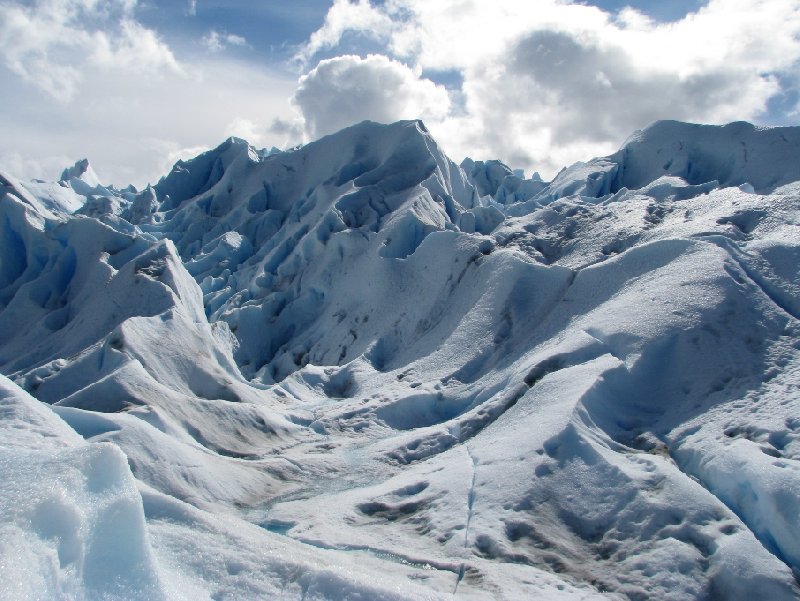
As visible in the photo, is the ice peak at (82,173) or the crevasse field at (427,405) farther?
the ice peak at (82,173)

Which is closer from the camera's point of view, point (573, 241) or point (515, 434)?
point (515, 434)

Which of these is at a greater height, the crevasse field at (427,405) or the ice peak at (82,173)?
the ice peak at (82,173)

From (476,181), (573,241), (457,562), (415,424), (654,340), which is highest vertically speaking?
(476,181)

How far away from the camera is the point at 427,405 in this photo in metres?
19.9

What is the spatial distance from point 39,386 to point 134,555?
1553 centimetres

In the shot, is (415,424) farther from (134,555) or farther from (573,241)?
(134,555)

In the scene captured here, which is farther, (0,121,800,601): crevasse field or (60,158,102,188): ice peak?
(60,158,102,188): ice peak

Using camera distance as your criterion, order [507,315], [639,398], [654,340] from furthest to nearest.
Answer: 1. [507,315]
2. [654,340]
3. [639,398]

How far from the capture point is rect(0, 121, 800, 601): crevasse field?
779 cm

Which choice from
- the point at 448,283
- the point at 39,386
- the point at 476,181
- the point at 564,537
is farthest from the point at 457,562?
the point at 476,181

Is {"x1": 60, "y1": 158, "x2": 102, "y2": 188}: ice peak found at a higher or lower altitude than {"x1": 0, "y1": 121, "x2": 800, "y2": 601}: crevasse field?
higher

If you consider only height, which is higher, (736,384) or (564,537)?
(736,384)

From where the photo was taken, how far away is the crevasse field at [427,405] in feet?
25.6

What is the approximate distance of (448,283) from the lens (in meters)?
26.5
